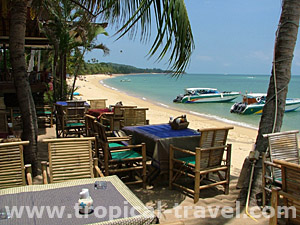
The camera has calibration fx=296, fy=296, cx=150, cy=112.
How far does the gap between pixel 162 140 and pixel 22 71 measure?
223cm

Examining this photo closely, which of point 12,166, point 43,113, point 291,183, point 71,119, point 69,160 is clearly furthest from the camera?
point 43,113

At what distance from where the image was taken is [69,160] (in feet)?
10.1

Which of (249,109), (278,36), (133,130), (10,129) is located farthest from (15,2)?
(249,109)

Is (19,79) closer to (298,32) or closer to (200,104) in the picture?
(298,32)

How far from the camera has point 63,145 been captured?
3.12 metres

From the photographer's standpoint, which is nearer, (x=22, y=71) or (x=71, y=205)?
(x=71, y=205)

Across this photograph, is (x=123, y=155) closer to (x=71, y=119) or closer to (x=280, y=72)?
(x=280, y=72)

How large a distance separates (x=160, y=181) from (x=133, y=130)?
0.95m

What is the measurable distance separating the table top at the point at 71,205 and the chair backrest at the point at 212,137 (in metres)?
1.57

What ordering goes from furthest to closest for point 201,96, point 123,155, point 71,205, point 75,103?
point 201,96 → point 75,103 → point 123,155 → point 71,205

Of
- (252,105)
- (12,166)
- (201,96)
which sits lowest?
(252,105)

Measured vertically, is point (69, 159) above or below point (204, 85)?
above

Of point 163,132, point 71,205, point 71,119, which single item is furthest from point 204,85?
point 71,205

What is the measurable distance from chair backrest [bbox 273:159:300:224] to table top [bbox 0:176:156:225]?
3.95ft
